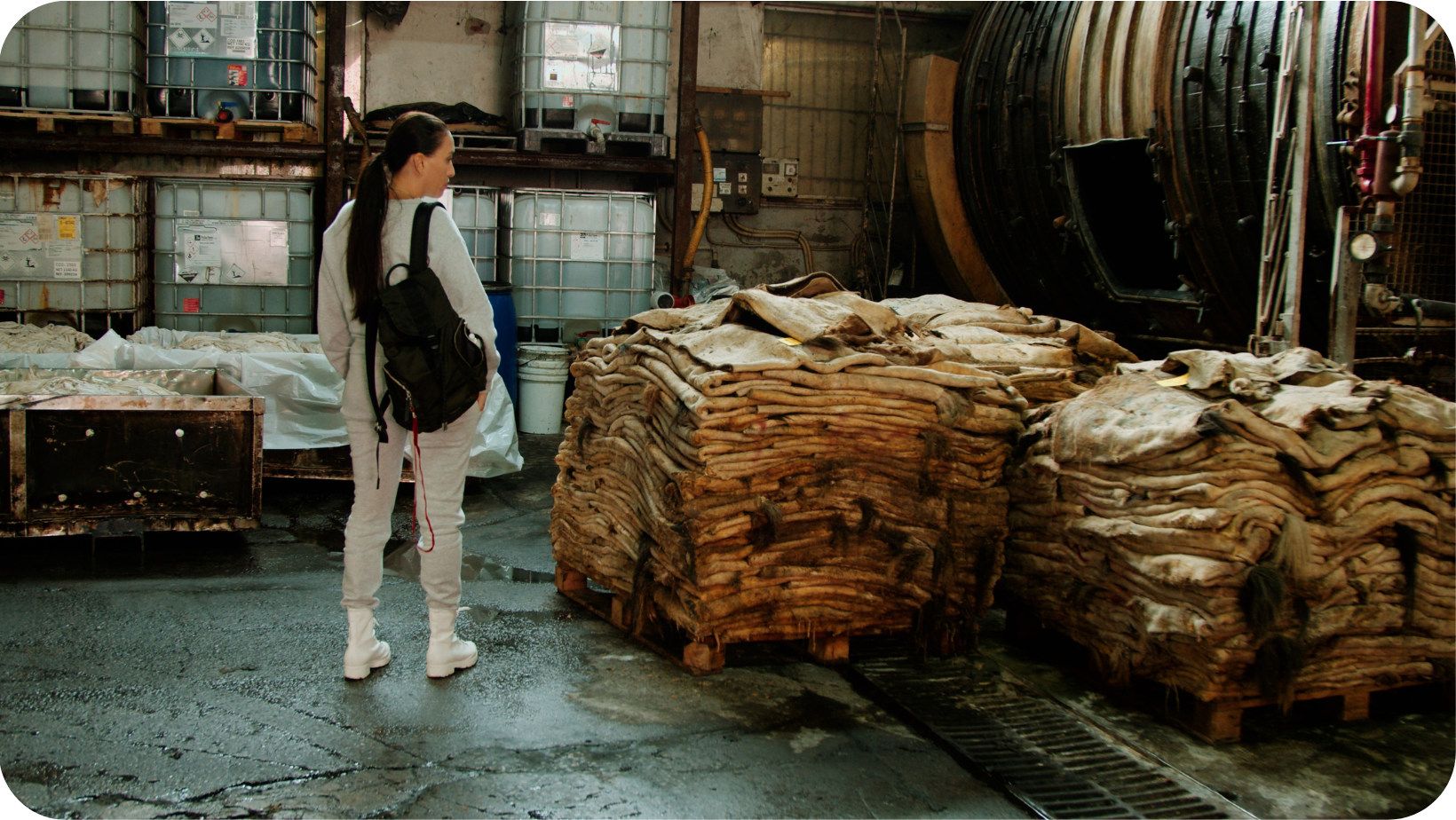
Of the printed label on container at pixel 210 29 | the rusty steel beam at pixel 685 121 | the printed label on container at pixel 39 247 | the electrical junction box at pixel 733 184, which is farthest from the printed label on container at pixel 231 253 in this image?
the electrical junction box at pixel 733 184

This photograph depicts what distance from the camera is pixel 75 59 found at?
9.00 m

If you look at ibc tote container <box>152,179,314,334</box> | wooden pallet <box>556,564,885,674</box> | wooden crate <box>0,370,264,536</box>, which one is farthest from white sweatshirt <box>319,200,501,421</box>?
ibc tote container <box>152,179,314,334</box>

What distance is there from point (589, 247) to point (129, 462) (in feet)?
15.1

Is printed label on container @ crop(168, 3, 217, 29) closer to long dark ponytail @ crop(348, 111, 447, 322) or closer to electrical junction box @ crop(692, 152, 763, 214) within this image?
electrical junction box @ crop(692, 152, 763, 214)

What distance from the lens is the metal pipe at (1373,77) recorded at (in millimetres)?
5727

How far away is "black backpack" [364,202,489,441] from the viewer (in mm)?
3949

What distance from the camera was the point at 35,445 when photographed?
19.2 feet

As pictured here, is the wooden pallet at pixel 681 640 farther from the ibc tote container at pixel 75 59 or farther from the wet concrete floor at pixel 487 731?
the ibc tote container at pixel 75 59

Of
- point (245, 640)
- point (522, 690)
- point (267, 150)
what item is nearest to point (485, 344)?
point (522, 690)

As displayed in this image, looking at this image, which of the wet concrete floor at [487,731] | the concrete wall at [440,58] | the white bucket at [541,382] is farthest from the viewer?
the concrete wall at [440,58]

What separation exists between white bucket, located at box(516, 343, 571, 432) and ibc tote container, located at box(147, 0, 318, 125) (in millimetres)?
2732

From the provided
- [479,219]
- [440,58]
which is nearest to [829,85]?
[440,58]

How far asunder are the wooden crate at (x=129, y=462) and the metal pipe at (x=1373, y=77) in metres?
5.74

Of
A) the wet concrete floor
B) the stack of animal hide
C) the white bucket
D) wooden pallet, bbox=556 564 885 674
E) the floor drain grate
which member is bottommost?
the wet concrete floor
